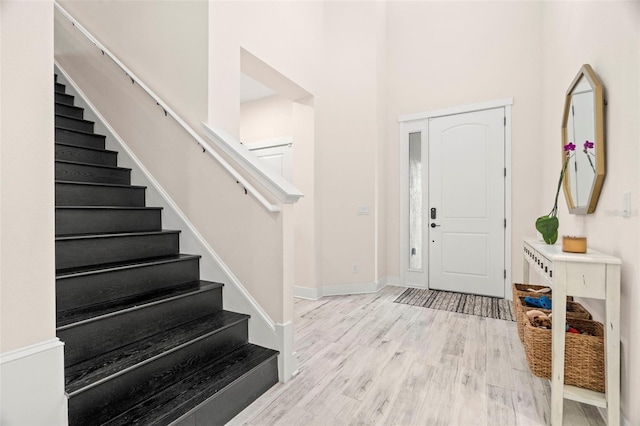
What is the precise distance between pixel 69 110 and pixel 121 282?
6.87 ft

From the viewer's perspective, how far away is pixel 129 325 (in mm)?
1681

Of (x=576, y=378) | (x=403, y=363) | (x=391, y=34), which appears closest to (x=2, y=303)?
(x=403, y=363)

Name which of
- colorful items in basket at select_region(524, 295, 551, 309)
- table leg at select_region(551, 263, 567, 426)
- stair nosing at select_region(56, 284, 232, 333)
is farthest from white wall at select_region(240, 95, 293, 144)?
table leg at select_region(551, 263, 567, 426)

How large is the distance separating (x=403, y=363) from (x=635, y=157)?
5.66 ft

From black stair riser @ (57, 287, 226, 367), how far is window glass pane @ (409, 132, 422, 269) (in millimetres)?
2956

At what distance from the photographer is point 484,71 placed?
389 cm

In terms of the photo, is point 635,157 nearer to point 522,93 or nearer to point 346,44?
point 522,93

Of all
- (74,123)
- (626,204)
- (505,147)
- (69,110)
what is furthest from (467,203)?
(69,110)

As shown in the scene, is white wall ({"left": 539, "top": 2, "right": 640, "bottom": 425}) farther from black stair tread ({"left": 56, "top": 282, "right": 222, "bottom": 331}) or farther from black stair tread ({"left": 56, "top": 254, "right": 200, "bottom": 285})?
black stair tread ({"left": 56, "top": 254, "right": 200, "bottom": 285})

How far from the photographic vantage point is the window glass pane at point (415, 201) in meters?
4.32

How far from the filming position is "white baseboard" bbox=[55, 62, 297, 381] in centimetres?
205

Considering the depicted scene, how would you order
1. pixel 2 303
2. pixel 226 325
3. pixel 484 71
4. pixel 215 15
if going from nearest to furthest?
pixel 2 303 < pixel 226 325 < pixel 215 15 < pixel 484 71

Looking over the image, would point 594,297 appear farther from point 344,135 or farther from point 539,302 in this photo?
point 344,135

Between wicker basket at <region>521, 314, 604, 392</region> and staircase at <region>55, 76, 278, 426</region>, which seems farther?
wicker basket at <region>521, 314, 604, 392</region>
